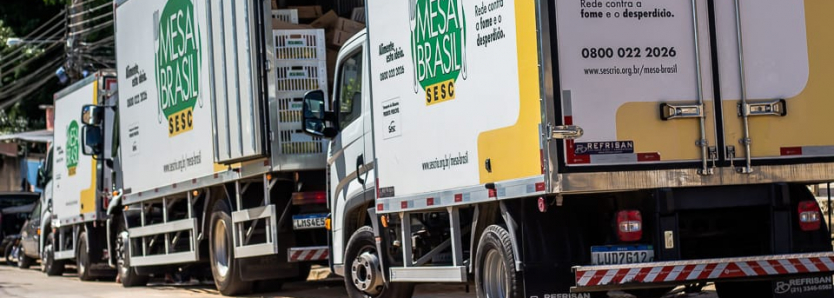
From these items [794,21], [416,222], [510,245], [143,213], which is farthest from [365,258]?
[143,213]

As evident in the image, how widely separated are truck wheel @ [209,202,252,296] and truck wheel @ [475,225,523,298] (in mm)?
6029

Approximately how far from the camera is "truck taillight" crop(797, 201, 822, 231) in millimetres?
9023

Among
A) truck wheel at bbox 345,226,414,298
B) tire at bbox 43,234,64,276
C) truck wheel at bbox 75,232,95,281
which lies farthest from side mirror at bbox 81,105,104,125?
truck wheel at bbox 345,226,414,298

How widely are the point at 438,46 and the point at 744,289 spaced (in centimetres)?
292

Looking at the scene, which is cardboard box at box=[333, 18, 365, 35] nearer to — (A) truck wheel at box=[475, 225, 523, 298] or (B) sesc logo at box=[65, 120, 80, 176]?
(A) truck wheel at box=[475, 225, 523, 298]

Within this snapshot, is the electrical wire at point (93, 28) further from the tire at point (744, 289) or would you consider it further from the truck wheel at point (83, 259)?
the tire at point (744, 289)

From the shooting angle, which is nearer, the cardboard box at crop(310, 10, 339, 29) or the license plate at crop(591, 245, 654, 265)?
the license plate at crop(591, 245, 654, 265)

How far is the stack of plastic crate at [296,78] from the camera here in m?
14.1

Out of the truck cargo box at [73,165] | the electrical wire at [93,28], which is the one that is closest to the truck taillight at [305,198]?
the truck cargo box at [73,165]

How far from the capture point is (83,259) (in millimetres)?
21703

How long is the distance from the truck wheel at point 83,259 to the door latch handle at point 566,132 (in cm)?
1433

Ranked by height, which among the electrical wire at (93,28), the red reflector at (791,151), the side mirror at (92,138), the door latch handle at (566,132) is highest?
the electrical wire at (93,28)

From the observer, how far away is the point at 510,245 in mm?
9188

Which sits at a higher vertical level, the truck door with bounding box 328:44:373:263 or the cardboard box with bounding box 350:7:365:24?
the cardboard box with bounding box 350:7:365:24
